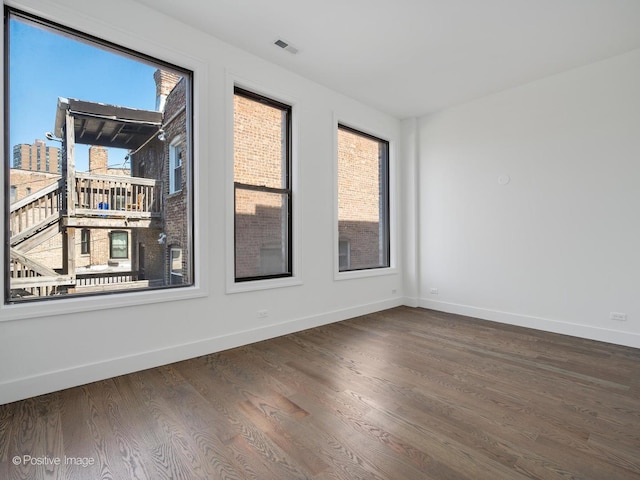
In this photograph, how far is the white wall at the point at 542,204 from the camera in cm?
351

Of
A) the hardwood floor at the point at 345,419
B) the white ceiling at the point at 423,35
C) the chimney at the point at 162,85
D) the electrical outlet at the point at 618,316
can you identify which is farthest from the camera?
the electrical outlet at the point at 618,316

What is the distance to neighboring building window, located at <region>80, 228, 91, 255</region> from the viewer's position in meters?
2.67

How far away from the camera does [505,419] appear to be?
204 centimetres

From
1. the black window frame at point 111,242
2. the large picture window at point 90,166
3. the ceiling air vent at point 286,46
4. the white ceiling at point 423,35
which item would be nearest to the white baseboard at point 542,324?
the white ceiling at point 423,35

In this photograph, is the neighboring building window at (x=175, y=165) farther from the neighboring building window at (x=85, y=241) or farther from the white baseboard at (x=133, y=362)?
the white baseboard at (x=133, y=362)

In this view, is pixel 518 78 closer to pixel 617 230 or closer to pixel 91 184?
pixel 617 230

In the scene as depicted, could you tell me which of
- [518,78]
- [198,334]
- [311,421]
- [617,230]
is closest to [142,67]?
[198,334]

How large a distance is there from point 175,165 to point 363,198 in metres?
2.82

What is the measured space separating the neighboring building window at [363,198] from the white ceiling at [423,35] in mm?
1014

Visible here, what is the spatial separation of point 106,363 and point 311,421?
174 cm

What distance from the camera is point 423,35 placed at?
10.3 feet

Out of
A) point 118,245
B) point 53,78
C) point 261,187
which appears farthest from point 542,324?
point 53,78

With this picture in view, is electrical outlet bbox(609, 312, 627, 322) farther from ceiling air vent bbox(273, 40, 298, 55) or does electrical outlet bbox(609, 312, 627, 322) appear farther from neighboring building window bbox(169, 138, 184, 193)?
neighboring building window bbox(169, 138, 184, 193)

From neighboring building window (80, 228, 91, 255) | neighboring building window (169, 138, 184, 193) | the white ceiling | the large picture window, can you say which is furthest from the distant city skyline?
the white ceiling
